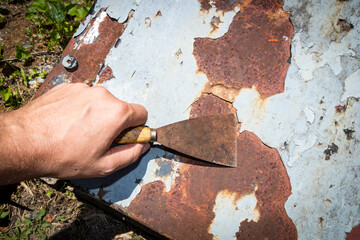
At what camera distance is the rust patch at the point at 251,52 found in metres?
1.41

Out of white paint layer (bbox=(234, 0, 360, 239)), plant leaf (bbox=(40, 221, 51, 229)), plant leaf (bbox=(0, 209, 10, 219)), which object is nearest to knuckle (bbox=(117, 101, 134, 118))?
white paint layer (bbox=(234, 0, 360, 239))

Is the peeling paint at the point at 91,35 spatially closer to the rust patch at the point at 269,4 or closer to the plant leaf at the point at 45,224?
the rust patch at the point at 269,4

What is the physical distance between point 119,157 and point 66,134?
0.30 metres

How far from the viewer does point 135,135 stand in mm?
1268

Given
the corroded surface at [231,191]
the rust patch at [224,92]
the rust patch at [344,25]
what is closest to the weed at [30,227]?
the corroded surface at [231,191]

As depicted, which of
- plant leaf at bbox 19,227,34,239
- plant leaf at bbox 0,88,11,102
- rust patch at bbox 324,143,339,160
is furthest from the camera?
plant leaf at bbox 0,88,11,102

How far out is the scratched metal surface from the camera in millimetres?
1290

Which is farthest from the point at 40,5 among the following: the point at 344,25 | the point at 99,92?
the point at 344,25

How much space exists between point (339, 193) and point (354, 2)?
47.2 inches

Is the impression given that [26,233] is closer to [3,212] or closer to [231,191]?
[3,212]

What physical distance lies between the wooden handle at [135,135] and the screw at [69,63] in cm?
72

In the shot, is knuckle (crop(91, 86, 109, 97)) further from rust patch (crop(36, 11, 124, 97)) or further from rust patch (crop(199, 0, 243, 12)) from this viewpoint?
rust patch (crop(199, 0, 243, 12))

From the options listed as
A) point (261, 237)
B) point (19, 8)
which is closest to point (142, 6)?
point (261, 237)

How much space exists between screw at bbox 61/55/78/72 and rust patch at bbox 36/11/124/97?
0.12 ft
